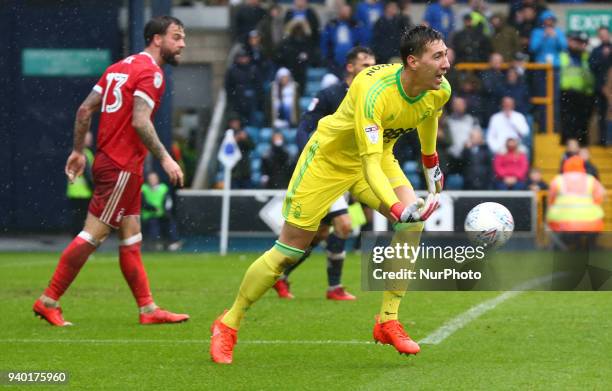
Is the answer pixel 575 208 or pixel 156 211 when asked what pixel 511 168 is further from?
pixel 156 211

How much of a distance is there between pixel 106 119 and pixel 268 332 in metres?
2.01

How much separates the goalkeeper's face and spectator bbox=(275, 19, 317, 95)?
44.8 ft

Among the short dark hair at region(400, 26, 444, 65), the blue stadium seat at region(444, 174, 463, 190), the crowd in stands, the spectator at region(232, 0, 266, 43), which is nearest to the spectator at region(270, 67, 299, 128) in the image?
the crowd in stands

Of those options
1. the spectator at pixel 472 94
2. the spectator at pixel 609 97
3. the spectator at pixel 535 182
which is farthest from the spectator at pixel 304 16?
the spectator at pixel 609 97

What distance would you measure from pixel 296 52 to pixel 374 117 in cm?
1396

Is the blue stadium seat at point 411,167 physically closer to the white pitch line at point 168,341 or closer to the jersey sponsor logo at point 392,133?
the white pitch line at point 168,341

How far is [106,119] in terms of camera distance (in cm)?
950

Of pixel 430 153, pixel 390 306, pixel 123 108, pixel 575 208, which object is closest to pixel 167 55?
pixel 123 108

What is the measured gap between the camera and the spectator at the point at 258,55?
68.7 feet

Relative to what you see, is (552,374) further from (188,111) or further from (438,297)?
(188,111)

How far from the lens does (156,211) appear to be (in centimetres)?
1972

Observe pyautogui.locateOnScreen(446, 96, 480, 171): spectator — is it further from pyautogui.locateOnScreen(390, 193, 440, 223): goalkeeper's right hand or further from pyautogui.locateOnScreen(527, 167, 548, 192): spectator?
pyautogui.locateOnScreen(390, 193, 440, 223): goalkeeper's right hand

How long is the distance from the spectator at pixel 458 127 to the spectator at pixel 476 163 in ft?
0.59

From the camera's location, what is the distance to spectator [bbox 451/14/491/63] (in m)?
20.6
